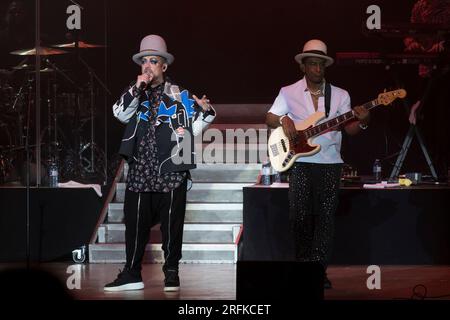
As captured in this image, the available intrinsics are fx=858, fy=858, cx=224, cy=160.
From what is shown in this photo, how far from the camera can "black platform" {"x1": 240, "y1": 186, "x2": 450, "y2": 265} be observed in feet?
24.6

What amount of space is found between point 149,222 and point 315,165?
1.25 m

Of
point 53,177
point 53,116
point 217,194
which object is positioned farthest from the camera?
point 217,194

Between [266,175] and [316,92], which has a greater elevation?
[316,92]

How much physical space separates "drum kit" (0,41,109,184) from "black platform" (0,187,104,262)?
0.32 meters

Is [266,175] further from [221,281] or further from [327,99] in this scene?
[327,99]

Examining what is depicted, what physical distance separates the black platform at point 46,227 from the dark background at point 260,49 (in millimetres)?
1874

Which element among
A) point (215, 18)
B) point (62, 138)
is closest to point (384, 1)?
point (215, 18)

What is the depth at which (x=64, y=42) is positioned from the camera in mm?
8586

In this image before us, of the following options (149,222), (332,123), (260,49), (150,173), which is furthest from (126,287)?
(260,49)

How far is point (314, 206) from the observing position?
6.18 meters

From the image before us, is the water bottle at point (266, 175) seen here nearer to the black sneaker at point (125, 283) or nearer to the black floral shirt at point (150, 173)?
the black floral shirt at point (150, 173)

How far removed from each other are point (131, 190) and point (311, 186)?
4.23 feet

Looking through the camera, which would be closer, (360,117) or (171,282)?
(171,282)

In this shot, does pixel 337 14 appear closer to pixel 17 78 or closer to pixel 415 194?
pixel 415 194
